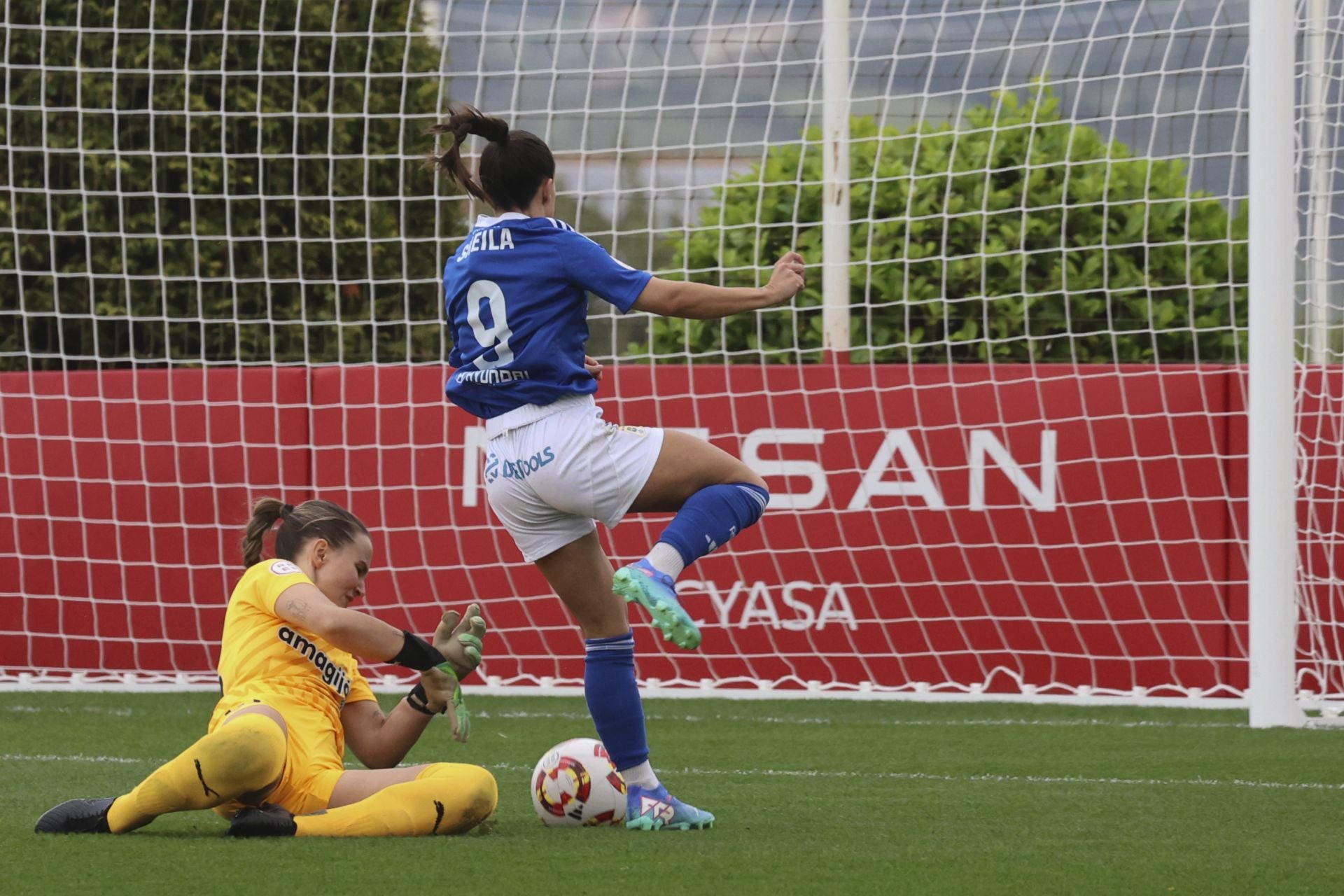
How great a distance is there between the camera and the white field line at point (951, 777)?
16.8 feet

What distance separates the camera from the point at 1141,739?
638 centimetres

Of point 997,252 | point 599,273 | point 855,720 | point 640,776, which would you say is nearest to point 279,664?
point 640,776

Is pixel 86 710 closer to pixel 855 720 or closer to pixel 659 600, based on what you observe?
pixel 855 720

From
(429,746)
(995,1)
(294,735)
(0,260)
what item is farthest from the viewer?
(0,260)

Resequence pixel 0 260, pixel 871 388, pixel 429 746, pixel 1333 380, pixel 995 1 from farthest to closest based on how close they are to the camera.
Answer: pixel 0 260 < pixel 995 1 < pixel 871 388 < pixel 1333 380 < pixel 429 746

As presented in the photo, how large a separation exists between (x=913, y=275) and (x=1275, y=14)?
2.38 meters

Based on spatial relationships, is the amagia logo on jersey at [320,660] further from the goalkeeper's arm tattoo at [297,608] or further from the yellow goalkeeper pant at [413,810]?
the yellow goalkeeper pant at [413,810]

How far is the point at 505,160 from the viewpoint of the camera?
415cm

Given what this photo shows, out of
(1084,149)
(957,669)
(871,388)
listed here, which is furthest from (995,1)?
(957,669)

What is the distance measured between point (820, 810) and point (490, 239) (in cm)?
167

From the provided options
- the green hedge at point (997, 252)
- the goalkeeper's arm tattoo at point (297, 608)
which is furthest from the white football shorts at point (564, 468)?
the green hedge at point (997, 252)

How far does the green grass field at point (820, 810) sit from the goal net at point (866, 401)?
501 millimetres

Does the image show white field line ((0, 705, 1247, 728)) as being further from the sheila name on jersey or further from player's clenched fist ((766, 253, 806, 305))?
player's clenched fist ((766, 253, 806, 305))

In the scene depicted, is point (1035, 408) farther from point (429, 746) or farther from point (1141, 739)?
point (429, 746)
